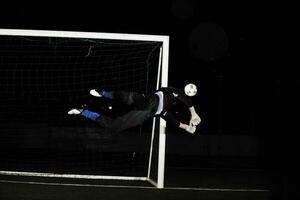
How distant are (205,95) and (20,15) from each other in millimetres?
8959

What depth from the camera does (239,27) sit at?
69.9 ft

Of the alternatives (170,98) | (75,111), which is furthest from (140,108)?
(75,111)

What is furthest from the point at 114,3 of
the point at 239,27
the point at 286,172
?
the point at 286,172

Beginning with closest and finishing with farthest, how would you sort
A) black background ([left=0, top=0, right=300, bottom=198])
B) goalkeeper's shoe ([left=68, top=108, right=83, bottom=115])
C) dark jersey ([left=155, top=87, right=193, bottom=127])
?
goalkeeper's shoe ([left=68, top=108, right=83, bottom=115]) < dark jersey ([left=155, top=87, right=193, bottom=127]) < black background ([left=0, top=0, right=300, bottom=198])

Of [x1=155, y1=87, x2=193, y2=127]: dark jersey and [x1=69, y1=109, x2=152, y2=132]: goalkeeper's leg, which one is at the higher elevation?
[x1=155, y1=87, x2=193, y2=127]: dark jersey

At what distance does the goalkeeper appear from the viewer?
7.48 metres

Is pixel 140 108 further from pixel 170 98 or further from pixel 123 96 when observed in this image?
pixel 170 98

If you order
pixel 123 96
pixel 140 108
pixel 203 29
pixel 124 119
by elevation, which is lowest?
pixel 124 119

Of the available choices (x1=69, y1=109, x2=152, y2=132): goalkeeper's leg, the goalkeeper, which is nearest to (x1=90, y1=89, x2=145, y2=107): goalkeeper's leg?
the goalkeeper

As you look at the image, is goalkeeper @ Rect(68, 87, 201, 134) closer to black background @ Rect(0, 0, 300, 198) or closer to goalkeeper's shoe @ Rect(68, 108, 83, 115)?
goalkeeper's shoe @ Rect(68, 108, 83, 115)

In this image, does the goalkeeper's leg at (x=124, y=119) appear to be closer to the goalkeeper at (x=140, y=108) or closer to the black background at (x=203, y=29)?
the goalkeeper at (x=140, y=108)

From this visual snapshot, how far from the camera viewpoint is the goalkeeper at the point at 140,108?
24.5 feet

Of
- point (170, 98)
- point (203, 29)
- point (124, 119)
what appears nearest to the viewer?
point (124, 119)

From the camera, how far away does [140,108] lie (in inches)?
298
